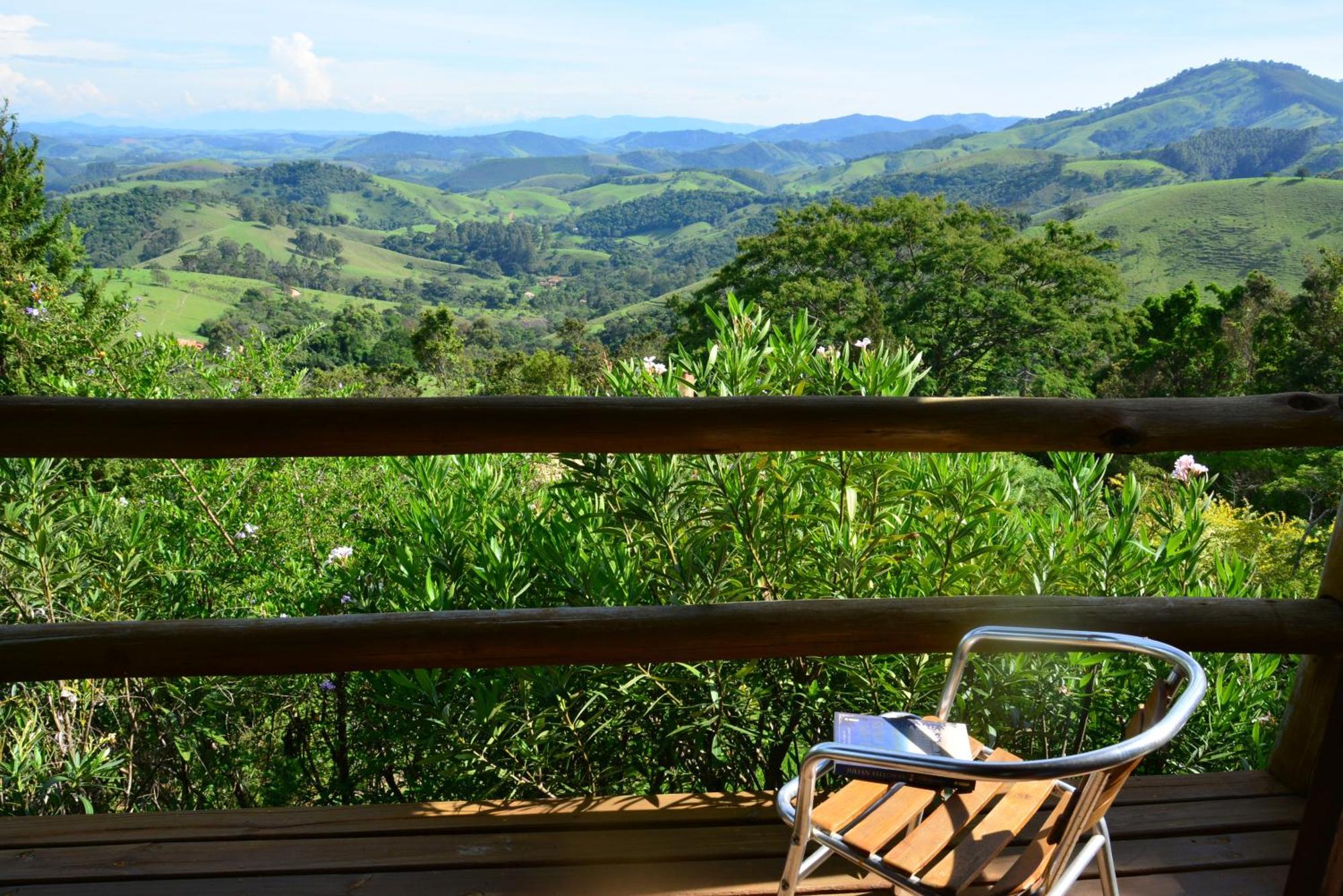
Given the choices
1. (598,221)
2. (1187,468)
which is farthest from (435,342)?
(598,221)

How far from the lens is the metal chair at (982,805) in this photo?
1.06 metres

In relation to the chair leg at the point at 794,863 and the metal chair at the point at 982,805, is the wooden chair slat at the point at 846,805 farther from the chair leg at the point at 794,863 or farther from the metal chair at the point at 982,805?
the chair leg at the point at 794,863

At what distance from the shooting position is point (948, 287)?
103 ft

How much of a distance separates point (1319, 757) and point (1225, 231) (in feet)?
269

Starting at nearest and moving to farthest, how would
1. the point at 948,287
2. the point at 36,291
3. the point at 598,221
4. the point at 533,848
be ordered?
the point at 533,848 → the point at 36,291 → the point at 948,287 → the point at 598,221

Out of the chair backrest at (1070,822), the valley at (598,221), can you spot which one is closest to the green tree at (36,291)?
the chair backrest at (1070,822)

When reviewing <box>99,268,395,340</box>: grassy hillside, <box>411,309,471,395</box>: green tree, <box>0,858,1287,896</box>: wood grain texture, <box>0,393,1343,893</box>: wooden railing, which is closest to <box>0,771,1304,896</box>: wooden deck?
<box>0,858,1287,896</box>: wood grain texture

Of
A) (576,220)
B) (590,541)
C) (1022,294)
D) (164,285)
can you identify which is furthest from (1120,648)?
(576,220)

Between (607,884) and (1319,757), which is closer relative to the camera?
(1319,757)

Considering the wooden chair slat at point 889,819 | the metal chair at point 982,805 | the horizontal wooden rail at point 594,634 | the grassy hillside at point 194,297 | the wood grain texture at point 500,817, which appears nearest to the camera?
the metal chair at point 982,805

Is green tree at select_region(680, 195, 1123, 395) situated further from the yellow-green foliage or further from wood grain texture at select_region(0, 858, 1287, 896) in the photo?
wood grain texture at select_region(0, 858, 1287, 896)

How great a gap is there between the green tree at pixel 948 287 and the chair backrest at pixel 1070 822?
27456mm

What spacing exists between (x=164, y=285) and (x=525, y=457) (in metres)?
83.1

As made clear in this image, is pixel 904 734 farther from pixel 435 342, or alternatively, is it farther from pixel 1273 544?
pixel 435 342
